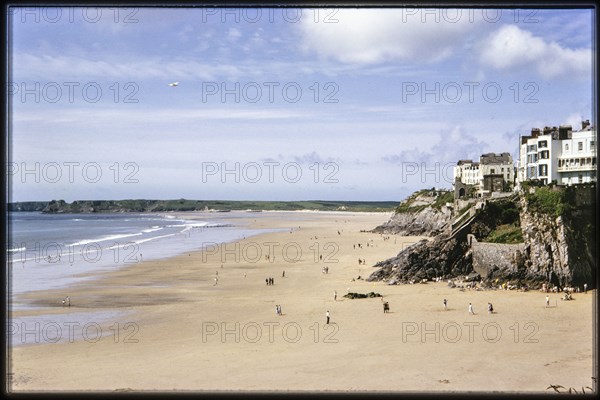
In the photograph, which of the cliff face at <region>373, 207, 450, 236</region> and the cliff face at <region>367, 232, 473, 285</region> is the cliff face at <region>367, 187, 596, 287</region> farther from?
the cliff face at <region>373, 207, 450, 236</region>

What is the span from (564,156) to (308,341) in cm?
2968

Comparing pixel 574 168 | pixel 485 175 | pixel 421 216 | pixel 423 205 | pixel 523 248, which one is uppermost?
pixel 485 175

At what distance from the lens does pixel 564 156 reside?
129ft

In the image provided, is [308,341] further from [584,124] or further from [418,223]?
[418,223]

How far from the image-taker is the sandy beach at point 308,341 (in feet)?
47.3

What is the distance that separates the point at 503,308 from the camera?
925 inches

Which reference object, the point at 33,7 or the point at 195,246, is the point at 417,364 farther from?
the point at 195,246

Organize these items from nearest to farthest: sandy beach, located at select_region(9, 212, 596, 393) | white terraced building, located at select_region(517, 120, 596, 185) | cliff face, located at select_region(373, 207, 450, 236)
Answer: sandy beach, located at select_region(9, 212, 596, 393) → white terraced building, located at select_region(517, 120, 596, 185) → cliff face, located at select_region(373, 207, 450, 236)

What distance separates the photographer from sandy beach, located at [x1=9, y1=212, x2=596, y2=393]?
14.4m

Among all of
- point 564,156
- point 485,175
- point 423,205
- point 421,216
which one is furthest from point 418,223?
point 564,156

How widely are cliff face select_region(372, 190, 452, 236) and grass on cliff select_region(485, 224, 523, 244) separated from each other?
22.2 metres

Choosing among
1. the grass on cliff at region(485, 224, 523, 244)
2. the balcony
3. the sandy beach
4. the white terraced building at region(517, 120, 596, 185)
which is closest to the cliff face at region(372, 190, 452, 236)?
the white terraced building at region(517, 120, 596, 185)

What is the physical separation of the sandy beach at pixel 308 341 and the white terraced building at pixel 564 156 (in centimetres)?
1481

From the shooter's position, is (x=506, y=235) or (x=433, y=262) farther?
(x=433, y=262)
